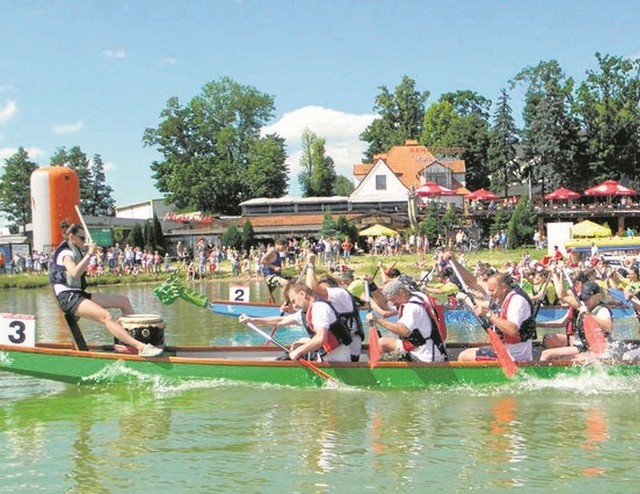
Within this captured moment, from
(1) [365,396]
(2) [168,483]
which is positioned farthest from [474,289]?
(2) [168,483]

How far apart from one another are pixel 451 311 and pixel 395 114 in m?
70.5

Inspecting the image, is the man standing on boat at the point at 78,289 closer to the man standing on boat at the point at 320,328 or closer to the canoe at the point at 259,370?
the canoe at the point at 259,370

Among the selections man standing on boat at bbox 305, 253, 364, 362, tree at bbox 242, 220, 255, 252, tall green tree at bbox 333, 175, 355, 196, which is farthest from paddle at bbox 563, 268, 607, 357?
tall green tree at bbox 333, 175, 355, 196

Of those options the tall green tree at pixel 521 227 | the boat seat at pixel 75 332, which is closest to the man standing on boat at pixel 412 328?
the boat seat at pixel 75 332

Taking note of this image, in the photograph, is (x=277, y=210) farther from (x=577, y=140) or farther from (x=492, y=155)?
(x=577, y=140)

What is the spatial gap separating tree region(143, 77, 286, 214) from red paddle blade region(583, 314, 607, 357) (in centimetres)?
6663

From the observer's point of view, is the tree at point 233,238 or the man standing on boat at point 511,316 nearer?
the man standing on boat at point 511,316

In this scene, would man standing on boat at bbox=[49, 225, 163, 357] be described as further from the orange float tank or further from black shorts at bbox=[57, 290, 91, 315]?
the orange float tank

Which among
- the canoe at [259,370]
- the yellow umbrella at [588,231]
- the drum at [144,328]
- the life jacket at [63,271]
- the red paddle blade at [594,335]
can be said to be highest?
the yellow umbrella at [588,231]

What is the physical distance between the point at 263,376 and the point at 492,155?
5959 centimetres

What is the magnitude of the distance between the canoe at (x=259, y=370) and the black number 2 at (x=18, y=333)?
13cm

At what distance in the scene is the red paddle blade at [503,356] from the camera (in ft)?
34.7

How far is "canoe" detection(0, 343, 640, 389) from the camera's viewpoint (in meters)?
10.9

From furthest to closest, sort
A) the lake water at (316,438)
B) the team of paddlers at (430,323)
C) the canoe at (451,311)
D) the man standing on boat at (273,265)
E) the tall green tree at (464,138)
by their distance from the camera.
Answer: the tall green tree at (464,138) < the canoe at (451,311) < the man standing on boat at (273,265) < the team of paddlers at (430,323) < the lake water at (316,438)
